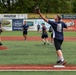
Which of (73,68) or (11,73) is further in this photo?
(73,68)

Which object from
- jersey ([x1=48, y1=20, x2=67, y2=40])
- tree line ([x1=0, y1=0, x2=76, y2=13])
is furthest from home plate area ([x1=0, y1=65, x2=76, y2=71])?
tree line ([x1=0, y1=0, x2=76, y2=13])

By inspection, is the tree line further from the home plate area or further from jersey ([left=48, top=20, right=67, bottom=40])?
the home plate area

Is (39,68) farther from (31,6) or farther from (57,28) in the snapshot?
(31,6)

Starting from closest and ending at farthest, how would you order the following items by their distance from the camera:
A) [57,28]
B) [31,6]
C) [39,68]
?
[39,68] → [57,28] → [31,6]

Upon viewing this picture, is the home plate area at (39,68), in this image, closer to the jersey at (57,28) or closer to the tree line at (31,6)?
the jersey at (57,28)

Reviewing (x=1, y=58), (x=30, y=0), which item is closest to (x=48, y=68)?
(x=1, y=58)

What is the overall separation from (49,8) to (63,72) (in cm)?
6954

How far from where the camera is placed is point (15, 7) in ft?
258

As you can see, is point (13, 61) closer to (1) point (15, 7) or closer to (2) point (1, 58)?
(2) point (1, 58)

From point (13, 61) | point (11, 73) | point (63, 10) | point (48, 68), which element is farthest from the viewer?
point (63, 10)

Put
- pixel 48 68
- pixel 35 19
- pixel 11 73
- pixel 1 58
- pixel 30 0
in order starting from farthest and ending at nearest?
pixel 30 0
pixel 35 19
pixel 1 58
pixel 48 68
pixel 11 73

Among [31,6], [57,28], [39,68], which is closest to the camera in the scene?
[39,68]

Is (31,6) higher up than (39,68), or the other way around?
(31,6)

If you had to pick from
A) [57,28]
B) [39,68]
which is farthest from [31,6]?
[39,68]
